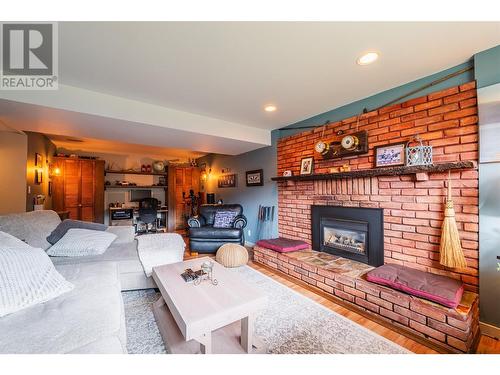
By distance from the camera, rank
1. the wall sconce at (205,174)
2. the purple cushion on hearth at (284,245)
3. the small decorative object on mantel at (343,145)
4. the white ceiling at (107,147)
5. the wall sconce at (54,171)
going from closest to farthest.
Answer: the small decorative object on mantel at (343,145) → the purple cushion on hearth at (284,245) → the wall sconce at (54,171) → the white ceiling at (107,147) → the wall sconce at (205,174)

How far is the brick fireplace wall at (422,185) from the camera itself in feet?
6.00

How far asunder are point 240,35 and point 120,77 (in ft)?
4.32

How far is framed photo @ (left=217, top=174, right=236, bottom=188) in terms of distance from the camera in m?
5.10

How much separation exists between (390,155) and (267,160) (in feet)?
7.15

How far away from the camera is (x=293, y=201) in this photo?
3.57 metres

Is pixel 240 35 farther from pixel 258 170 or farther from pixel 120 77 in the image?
pixel 258 170

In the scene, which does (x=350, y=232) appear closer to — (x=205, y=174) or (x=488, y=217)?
(x=488, y=217)

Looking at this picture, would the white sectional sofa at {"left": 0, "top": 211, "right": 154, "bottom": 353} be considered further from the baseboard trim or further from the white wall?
the baseboard trim

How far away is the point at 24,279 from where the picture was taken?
50.1 inches

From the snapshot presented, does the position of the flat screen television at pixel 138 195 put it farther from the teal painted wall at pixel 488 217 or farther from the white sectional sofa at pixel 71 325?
the teal painted wall at pixel 488 217

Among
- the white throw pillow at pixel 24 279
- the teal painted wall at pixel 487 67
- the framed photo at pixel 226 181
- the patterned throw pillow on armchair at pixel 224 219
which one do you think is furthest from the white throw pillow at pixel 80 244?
the teal painted wall at pixel 487 67

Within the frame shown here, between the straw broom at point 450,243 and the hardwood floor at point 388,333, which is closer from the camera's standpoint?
the hardwood floor at point 388,333

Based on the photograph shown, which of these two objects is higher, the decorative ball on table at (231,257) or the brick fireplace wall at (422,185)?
the brick fireplace wall at (422,185)

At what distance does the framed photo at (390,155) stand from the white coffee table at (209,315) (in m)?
2.04
